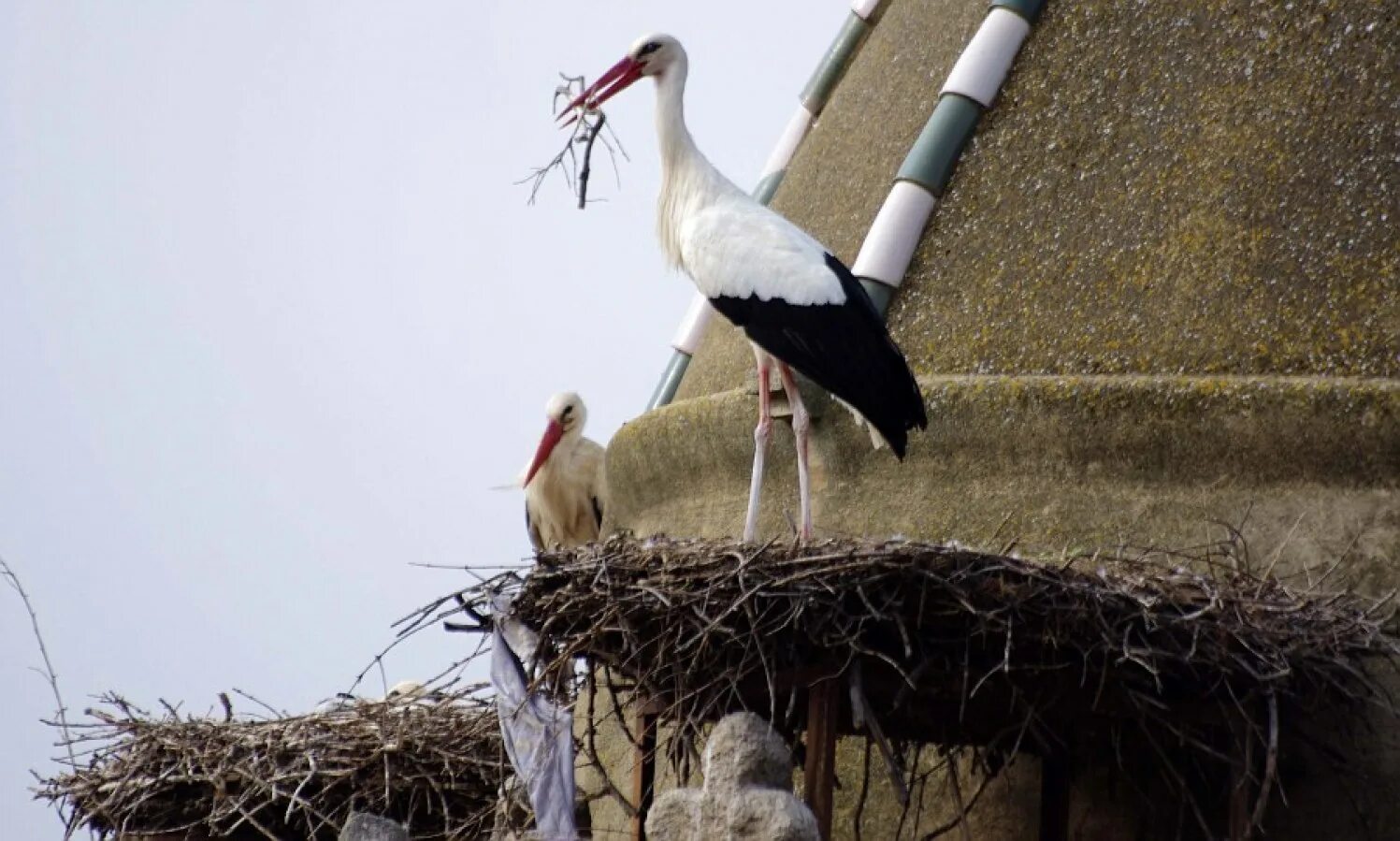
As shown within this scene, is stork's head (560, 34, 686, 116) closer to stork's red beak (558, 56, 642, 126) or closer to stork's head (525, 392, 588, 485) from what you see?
stork's red beak (558, 56, 642, 126)

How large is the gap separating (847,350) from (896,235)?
1175 mm

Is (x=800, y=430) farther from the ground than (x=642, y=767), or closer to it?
farther from the ground

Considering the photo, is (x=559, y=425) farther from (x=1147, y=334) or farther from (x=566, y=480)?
(x=1147, y=334)

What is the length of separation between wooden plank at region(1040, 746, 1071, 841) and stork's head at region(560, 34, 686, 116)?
11.8ft

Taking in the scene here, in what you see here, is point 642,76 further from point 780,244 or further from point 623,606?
point 623,606

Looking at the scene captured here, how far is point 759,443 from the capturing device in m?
9.83

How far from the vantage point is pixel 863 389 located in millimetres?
9070

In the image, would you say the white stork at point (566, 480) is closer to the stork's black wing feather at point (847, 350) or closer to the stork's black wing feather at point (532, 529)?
the stork's black wing feather at point (532, 529)

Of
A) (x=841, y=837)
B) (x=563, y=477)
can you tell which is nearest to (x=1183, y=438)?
(x=841, y=837)

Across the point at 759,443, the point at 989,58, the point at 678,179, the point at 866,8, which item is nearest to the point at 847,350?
the point at 759,443

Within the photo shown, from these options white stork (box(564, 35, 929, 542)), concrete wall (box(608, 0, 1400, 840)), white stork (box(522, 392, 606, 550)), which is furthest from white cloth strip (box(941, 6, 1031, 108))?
white stork (box(522, 392, 606, 550))

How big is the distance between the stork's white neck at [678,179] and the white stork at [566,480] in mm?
3351

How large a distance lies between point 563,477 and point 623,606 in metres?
5.61

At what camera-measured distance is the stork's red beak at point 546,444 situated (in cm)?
1364
